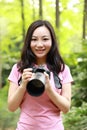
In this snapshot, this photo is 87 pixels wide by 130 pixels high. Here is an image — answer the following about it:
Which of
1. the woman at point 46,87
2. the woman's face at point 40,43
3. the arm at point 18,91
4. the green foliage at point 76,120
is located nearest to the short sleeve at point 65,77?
the woman at point 46,87

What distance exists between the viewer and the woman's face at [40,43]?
2302mm

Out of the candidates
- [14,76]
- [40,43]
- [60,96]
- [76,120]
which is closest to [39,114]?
[60,96]

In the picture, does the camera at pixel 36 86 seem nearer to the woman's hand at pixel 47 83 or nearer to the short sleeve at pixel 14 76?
the woman's hand at pixel 47 83

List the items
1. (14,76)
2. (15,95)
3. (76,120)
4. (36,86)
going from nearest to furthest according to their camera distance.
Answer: (36,86) < (15,95) < (14,76) < (76,120)

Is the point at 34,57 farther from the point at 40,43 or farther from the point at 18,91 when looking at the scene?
the point at 18,91

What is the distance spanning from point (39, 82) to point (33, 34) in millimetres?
421

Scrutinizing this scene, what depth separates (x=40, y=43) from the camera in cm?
230

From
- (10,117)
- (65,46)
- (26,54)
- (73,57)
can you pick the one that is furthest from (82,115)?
(65,46)

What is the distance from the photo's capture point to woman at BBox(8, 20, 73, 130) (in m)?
2.16

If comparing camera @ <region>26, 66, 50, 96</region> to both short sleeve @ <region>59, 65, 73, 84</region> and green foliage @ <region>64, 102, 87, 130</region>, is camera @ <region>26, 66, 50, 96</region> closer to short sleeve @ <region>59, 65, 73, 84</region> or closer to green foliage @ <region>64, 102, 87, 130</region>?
short sleeve @ <region>59, 65, 73, 84</region>

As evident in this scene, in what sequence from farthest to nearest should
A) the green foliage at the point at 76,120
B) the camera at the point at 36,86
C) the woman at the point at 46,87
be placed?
1. the green foliage at the point at 76,120
2. the woman at the point at 46,87
3. the camera at the point at 36,86

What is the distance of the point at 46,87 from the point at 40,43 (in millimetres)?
338

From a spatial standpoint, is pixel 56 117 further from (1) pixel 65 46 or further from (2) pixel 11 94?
(1) pixel 65 46

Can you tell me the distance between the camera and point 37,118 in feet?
7.19
